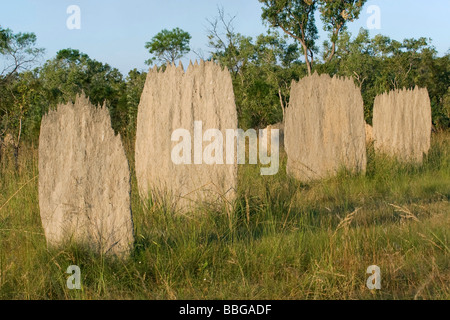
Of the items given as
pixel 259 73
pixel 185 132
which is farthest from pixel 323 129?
pixel 259 73

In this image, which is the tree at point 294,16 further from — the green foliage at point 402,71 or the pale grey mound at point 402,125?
the pale grey mound at point 402,125

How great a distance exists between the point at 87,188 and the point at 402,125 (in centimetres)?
752

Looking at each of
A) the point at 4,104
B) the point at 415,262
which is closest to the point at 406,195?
the point at 415,262

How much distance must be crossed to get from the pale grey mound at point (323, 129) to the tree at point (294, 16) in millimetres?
14264

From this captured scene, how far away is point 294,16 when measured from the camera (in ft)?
73.6

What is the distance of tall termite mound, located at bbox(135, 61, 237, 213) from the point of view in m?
5.28

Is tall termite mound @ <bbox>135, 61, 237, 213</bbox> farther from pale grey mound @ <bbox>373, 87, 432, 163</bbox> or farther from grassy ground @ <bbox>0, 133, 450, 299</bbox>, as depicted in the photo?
pale grey mound @ <bbox>373, 87, 432, 163</bbox>

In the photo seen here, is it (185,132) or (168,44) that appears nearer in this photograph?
(185,132)

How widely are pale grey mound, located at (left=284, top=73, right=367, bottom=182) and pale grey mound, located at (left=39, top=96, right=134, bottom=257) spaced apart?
4.30 meters

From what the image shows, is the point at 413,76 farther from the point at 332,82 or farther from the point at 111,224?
the point at 111,224

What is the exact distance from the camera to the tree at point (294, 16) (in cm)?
2217

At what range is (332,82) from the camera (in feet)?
26.8

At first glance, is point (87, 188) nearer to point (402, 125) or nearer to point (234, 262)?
point (234, 262)
